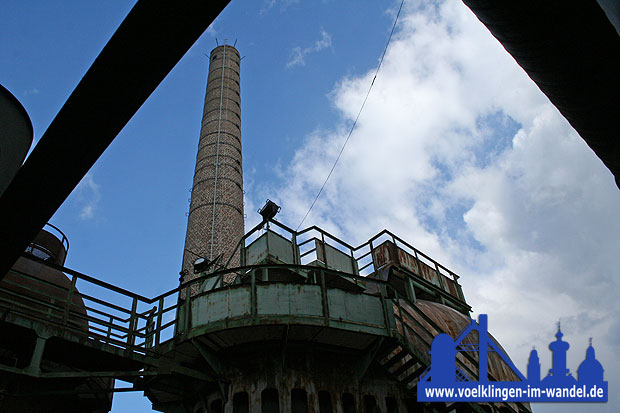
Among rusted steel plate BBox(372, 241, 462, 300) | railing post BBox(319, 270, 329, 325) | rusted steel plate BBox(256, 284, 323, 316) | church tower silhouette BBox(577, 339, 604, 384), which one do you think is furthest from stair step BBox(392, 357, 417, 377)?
rusted steel plate BBox(372, 241, 462, 300)

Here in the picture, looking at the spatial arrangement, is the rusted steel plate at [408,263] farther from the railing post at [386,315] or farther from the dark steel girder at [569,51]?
the dark steel girder at [569,51]

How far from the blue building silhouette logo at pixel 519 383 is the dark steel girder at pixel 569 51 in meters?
8.88

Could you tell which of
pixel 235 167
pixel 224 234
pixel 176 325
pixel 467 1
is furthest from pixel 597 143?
pixel 235 167

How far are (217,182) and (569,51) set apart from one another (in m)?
21.0

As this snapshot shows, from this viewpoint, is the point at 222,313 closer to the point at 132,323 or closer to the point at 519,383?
the point at 132,323

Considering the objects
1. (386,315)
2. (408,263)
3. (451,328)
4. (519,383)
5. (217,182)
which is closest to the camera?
(386,315)

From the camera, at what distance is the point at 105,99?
1958 mm

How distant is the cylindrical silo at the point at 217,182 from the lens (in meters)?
19.6

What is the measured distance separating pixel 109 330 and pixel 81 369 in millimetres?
1230

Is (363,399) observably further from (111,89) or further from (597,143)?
(111,89)

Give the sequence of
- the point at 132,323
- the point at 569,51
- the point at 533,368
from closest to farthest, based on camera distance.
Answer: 1. the point at 569,51
2. the point at 132,323
3. the point at 533,368

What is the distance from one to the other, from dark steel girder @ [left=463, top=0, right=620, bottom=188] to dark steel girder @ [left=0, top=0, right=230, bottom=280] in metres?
1.23

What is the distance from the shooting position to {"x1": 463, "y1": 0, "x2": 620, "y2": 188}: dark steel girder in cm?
204

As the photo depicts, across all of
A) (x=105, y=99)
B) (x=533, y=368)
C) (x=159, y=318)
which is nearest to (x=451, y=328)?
(x=533, y=368)
